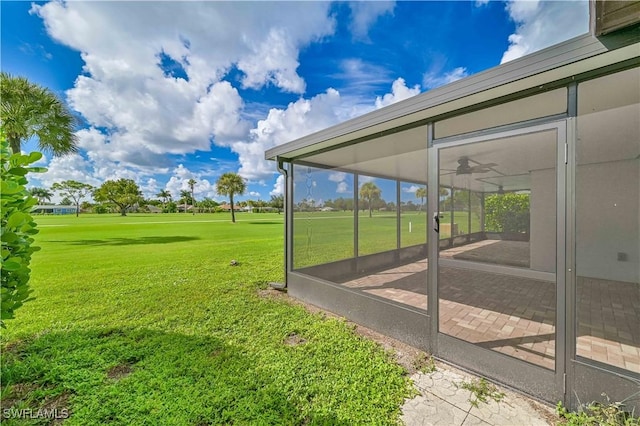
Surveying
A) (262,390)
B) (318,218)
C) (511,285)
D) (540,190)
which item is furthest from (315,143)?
(511,285)

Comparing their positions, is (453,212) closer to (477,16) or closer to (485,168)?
(485,168)

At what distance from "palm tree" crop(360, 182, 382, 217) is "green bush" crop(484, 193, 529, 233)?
2.09 meters

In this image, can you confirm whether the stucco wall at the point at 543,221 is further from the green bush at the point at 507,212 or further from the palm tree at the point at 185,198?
the palm tree at the point at 185,198

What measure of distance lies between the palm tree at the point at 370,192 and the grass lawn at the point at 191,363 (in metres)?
2.33

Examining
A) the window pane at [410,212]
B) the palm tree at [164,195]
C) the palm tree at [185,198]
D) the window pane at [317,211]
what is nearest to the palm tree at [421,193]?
the window pane at [410,212]

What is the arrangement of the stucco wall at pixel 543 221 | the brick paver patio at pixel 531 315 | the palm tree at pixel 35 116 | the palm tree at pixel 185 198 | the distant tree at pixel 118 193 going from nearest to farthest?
the stucco wall at pixel 543 221 → the brick paver patio at pixel 531 315 → the palm tree at pixel 35 116 → the distant tree at pixel 118 193 → the palm tree at pixel 185 198

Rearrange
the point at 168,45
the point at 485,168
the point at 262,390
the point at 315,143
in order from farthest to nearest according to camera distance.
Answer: the point at 168,45 → the point at 315,143 → the point at 485,168 → the point at 262,390

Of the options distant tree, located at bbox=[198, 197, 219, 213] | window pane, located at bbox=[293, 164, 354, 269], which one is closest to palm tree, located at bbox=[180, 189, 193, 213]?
distant tree, located at bbox=[198, 197, 219, 213]

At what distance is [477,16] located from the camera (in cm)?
431

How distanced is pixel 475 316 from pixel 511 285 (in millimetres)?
1092

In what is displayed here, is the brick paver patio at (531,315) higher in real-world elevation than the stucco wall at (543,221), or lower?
lower

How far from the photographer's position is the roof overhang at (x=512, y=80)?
1449 mm

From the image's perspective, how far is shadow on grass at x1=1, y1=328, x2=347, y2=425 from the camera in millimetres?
1725

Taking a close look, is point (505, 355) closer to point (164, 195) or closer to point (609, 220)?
point (609, 220)
